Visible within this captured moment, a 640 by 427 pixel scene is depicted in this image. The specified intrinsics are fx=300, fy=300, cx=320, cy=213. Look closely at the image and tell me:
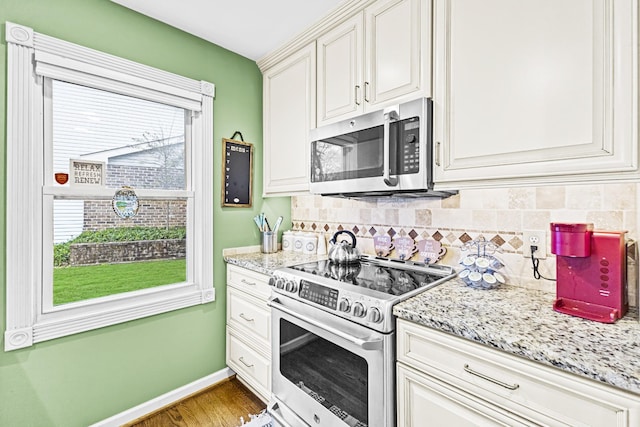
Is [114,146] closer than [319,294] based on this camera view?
No

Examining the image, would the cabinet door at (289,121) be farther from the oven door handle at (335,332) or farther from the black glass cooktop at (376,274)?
the oven door handle at (335,332)

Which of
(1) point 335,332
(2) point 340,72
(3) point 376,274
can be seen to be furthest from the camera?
(2) point 340,72

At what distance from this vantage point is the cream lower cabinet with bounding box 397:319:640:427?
0.76 meters

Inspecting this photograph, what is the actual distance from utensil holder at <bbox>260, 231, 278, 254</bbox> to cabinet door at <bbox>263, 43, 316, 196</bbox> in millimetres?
330

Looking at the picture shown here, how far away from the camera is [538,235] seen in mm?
1373

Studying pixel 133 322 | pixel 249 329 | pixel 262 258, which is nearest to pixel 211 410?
pixel 249 329

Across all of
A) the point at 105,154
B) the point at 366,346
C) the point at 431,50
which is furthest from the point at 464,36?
the point at 105,154

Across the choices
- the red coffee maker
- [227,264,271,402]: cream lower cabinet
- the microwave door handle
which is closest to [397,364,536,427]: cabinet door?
the red coffee maker

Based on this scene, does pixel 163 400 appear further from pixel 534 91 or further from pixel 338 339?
pixel 534 91

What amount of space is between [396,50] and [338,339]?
4.68ft

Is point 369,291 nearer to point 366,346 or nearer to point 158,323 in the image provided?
point 366,346

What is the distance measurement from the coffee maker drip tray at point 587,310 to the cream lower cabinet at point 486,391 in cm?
35

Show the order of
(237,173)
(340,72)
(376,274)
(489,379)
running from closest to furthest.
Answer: (489,379)
(376,274)
(340,72)
(237,173)

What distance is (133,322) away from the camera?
187 cm
